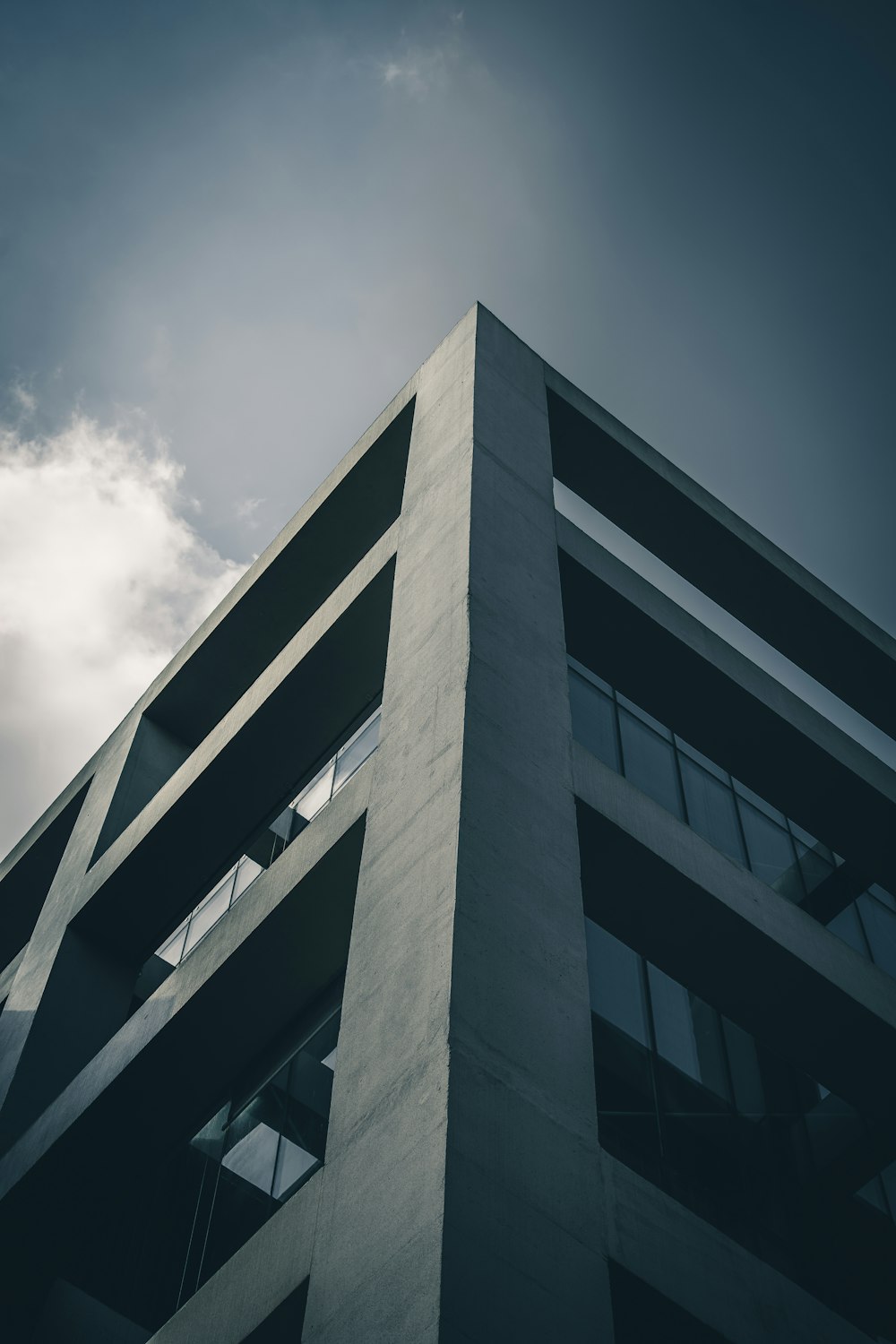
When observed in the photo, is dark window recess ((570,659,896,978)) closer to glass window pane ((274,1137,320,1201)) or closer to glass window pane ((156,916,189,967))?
glass window pane ((274,1137,320,1201))

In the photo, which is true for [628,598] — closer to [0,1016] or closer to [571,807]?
[571,807]

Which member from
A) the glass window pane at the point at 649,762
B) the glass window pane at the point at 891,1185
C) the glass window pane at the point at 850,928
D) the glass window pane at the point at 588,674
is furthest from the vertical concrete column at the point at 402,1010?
the glass window pane at the point at 850,928

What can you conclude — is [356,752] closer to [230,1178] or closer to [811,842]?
[230,1178]

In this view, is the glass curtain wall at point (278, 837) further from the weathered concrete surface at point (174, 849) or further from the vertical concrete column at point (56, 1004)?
the vertical concrete column at point (56, 1004)

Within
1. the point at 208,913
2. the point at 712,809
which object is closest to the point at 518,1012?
the point at 712,809

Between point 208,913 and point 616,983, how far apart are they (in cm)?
768

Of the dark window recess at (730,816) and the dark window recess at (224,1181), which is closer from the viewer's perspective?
the dark window recess at (224,1181)

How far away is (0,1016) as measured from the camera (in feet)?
60.8

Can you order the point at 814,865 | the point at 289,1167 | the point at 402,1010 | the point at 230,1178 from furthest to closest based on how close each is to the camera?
1. the point at 814,865
2. the point at 230,1178
3. the point at 289,1167
4. the point at 402,1010

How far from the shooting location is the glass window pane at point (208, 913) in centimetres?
1884

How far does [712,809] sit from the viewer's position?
712 inches

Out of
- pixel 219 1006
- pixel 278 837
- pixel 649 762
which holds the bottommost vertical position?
pixel 219 1006

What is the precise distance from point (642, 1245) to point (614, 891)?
14.8 feet

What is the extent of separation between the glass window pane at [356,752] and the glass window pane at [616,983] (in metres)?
4.00
